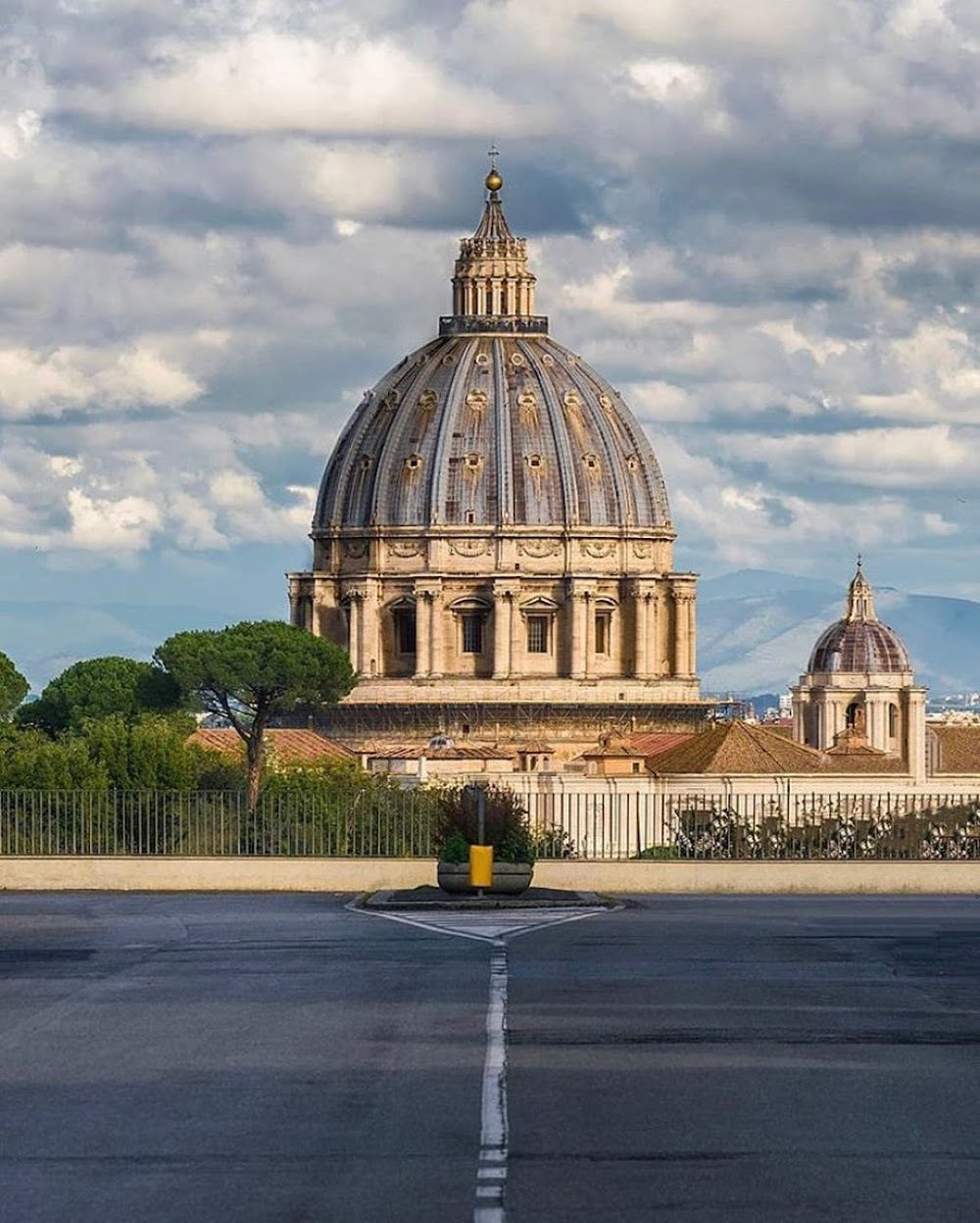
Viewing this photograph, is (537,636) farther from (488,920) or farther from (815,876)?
(488,920)

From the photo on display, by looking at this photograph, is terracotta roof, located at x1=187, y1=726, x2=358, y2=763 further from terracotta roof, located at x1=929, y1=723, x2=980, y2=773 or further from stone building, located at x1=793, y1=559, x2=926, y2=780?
terracotta roof, located at x1=929, y1=723, x2=980, y2=773

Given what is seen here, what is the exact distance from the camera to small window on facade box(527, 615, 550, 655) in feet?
514

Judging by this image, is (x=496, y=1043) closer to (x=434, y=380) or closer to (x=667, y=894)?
(x=667, y=894)

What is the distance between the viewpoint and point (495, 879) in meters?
44.5

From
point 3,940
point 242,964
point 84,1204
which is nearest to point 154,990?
point 242,964

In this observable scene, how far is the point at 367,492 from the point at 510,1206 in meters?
144

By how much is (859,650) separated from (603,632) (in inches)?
468

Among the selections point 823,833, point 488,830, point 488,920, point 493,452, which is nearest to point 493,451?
point 493,452

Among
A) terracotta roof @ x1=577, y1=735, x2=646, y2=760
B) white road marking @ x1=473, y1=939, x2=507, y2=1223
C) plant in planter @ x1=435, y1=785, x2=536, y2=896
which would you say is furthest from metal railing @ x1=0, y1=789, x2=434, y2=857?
terracotta roof @ x1=577, y1=735, x2=646, y2=760

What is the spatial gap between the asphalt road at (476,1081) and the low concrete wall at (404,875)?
16089 mm

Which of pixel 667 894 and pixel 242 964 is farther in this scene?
pixel 667 894

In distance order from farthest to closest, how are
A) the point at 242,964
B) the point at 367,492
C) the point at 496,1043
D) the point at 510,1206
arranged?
the point at 367,492
the point at 242,964
the point at 496,1043
the point at 510,1206

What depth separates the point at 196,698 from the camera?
437 feet

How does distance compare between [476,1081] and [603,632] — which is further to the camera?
[603,632]
